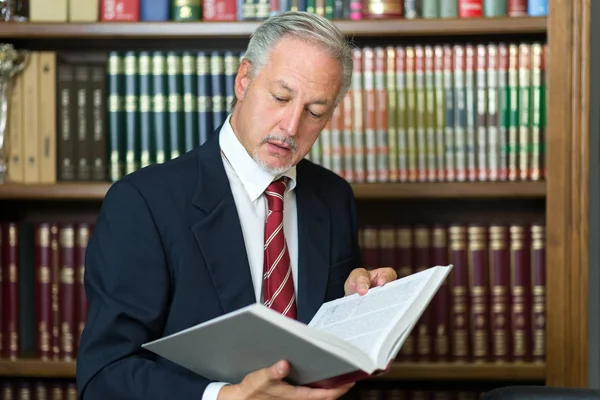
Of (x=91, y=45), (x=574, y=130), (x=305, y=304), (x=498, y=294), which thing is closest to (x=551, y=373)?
(x=498, y=294)

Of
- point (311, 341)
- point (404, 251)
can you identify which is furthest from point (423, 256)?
point (311, 341)

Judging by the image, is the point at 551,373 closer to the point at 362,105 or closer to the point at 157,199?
the point at 362,105

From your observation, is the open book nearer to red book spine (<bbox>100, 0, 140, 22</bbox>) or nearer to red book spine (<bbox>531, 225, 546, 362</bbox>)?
red book spine (<bbox>531, 225, 546, 362</bbox>)

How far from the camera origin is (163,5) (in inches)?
86.4

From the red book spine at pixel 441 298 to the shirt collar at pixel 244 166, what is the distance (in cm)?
73

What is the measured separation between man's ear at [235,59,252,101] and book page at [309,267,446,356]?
1.36 feet

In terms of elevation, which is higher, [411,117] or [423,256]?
[411,117]

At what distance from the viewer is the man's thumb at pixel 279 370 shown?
3.83 ft

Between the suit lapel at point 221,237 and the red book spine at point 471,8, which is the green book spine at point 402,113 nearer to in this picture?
the red book spine at point 471,8

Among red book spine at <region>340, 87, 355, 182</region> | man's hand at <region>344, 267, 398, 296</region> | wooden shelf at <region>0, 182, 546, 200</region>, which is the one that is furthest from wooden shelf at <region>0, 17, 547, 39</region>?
man's hand at <region>344, 267, 398, 296</region>

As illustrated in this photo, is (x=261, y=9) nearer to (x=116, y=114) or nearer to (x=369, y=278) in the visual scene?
(x=116, y=114)

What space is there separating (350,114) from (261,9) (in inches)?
13.5

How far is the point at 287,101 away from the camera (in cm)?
153

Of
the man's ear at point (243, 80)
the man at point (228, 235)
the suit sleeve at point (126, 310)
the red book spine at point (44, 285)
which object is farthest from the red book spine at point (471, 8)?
the red book spine at point (44, 285)
